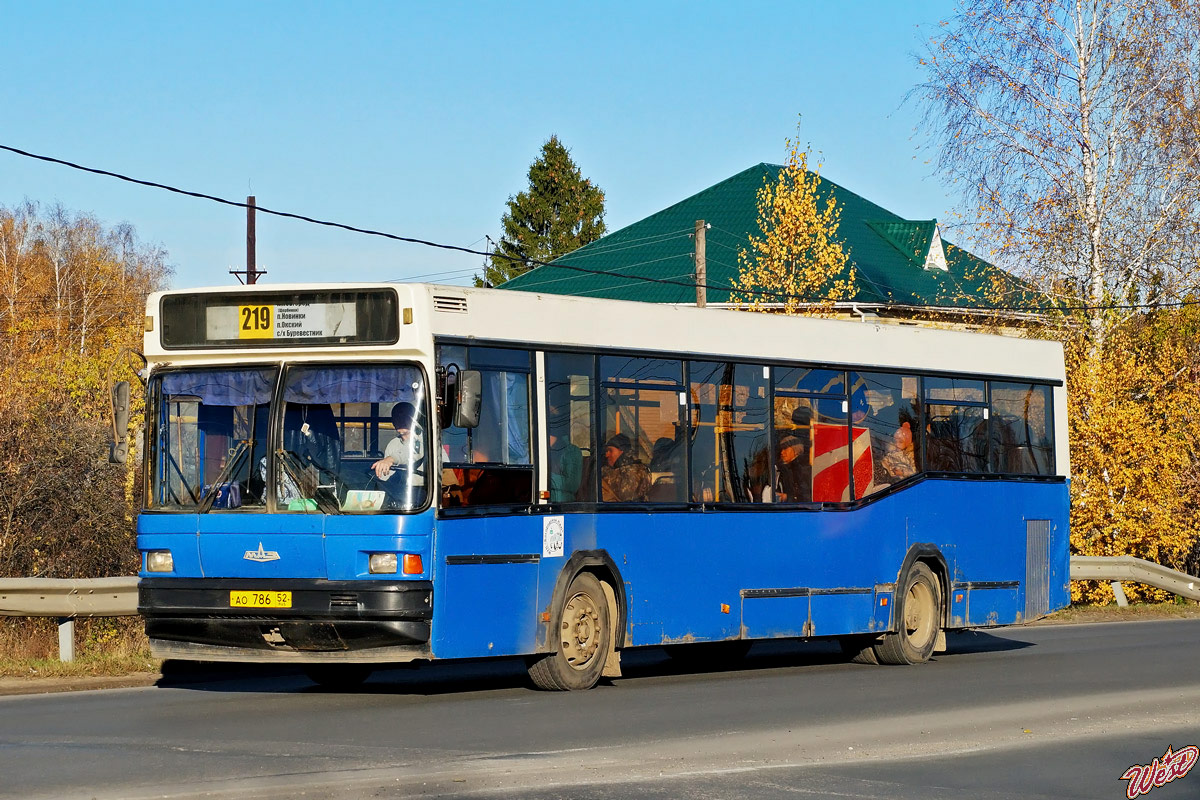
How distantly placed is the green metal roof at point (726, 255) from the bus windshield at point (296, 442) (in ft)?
128

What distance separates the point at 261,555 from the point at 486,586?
5.45ft

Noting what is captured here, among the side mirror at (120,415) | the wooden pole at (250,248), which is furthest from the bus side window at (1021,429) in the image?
the wooden pole at (250,248)

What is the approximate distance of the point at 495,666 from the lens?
1728 cm

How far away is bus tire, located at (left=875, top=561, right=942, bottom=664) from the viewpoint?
58.8 ft

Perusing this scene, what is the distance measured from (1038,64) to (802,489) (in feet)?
67.6

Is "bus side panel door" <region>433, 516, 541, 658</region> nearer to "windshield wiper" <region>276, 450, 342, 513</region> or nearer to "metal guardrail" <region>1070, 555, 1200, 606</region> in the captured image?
"windshield wiper" <region>276, 450, 342, 513</region>

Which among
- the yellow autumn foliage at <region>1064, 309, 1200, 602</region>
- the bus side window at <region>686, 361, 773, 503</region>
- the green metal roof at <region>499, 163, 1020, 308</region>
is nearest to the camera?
the bus side window at <region>686, 361, 773, 503</region>

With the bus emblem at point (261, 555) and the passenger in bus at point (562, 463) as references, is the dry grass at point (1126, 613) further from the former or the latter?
the bus emblem at point (261, 555)

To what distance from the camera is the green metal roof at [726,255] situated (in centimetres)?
5428

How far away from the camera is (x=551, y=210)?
280ft

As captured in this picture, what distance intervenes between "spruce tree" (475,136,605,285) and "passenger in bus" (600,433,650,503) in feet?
229

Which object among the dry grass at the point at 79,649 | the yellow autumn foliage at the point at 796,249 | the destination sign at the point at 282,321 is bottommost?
the dry grass at the point at 79,649

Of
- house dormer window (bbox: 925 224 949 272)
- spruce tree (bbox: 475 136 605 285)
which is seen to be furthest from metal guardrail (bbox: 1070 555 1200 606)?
spruce tree (bbox: 475 136 605 285)

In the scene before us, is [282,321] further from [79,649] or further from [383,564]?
[79,649]
